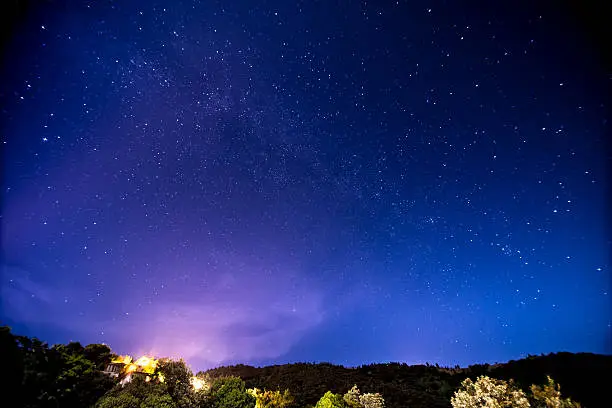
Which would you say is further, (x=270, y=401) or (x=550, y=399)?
(x=270, y=401)

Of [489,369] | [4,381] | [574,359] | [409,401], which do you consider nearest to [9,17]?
[4,381]

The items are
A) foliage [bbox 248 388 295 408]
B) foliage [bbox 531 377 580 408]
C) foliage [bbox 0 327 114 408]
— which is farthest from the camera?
foliage [bbox 248 388 295 408]

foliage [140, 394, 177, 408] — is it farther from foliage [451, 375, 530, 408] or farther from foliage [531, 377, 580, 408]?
foliage [531, 377, 580, 408]

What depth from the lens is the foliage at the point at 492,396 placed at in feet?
51.1

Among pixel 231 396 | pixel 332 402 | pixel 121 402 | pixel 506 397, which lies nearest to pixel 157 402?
pixel 121 402

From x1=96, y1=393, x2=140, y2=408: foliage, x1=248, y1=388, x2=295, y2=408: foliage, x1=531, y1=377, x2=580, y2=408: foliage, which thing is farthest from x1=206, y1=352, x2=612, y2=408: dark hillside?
x1=96, y1=393, x2=140, y2=408: foliage

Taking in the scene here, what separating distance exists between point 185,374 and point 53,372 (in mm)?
8801

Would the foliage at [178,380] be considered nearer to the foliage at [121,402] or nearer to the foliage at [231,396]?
the foliage at [231,396]

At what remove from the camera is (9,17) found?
3986mm

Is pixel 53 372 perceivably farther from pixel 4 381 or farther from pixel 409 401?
pixel 409 401

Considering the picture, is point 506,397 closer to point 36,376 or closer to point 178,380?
point 178,380

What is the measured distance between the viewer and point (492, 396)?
1653 cm

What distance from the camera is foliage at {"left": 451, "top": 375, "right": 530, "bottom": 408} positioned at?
51.1 feet

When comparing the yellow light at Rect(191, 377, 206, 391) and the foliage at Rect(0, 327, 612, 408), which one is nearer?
the foliage at Rect(0, 327, 612, 408)
